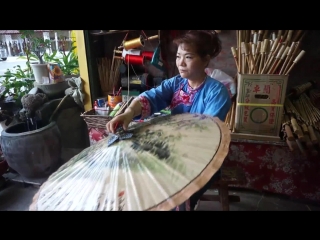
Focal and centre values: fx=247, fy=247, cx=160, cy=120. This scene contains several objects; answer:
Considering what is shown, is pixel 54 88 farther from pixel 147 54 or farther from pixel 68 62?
pixel 147 54

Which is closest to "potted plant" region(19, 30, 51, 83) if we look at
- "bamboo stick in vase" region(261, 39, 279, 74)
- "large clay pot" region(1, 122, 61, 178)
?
"large clay pot" region(1, 122, 61, 178)

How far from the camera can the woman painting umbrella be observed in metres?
1.01

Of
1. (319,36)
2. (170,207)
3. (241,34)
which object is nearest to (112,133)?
(170,207)

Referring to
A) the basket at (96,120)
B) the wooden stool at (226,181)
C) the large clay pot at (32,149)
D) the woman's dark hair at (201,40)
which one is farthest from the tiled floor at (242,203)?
the woman's dark hair at (201,40)

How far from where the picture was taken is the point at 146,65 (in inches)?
82.4

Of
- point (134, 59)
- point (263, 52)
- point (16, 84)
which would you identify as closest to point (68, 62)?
point (16, 84)

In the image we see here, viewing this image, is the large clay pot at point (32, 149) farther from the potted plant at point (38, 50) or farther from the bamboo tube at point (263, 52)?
the bamboo tube at point (263, 52)

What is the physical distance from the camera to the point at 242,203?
1709 millimetres

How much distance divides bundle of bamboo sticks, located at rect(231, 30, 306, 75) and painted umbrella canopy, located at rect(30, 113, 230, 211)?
30.5 inches

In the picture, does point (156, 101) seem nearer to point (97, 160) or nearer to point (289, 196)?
point (97, 160)

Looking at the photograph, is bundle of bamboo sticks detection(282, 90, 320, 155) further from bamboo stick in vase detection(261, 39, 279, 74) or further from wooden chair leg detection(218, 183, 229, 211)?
wooden chair leg detection(218, 183, 229, 211)

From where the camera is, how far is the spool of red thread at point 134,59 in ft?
6.32

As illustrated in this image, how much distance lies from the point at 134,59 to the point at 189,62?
990 millimetres

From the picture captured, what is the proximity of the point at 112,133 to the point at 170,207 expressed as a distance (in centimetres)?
44
